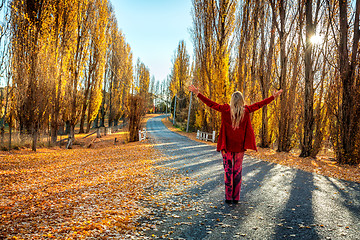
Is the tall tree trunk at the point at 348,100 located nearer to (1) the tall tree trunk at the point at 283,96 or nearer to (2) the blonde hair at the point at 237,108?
(1) the tall tree trunk at the point at 283,96

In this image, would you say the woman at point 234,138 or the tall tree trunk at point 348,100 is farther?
the tall tree trunk at point 348,100

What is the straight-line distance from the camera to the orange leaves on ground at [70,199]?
325cm

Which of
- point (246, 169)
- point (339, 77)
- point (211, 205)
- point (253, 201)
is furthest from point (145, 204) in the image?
point (339, 77)

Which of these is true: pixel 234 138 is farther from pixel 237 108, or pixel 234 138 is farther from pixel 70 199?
pixel 70 199

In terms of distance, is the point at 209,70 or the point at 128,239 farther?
the point at 209,70

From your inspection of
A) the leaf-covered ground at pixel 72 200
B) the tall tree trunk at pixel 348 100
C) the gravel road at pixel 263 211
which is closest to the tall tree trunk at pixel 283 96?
the tall tree trunk at pixel 348 100

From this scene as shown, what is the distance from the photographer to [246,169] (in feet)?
26.1

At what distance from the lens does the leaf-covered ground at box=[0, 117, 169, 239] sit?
3.22 metres

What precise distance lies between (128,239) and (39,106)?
11.3 metres

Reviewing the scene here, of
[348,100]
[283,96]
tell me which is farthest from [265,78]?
[348,100]

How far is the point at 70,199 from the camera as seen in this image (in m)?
4.67

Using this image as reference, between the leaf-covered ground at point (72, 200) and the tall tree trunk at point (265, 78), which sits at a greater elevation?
the tall tree trunk at point (265, 78)

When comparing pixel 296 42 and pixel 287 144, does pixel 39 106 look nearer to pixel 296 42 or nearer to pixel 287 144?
pixel 287 144

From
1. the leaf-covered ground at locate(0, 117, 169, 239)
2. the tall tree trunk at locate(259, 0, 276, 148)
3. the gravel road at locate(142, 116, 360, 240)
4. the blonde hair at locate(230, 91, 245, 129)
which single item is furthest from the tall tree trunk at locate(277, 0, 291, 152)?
the blonde hair at locate(230, 91, 245, 129)
